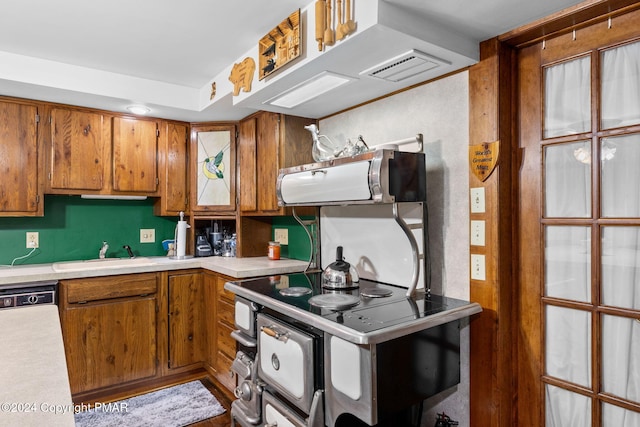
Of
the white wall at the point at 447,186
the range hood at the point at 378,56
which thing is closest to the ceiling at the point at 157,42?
the range hood at the point at 378,56

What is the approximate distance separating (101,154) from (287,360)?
228cm

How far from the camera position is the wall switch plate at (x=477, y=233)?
1726mm

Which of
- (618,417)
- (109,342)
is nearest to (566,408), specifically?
(618,417)

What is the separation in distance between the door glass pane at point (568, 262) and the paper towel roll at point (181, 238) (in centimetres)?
268

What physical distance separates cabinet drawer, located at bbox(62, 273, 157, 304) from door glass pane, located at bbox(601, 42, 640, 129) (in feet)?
9.46

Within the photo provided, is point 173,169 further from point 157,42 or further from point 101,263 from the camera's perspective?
point 157,42

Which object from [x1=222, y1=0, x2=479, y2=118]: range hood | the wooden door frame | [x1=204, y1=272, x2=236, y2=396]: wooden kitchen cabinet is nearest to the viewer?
[x1=222, y1=0, x2=479, y2=118]: range hood

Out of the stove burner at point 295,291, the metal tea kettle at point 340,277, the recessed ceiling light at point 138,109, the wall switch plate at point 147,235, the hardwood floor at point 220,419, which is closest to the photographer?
the stove burner at point 295,291

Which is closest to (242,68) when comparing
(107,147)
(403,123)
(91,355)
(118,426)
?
(403,123)

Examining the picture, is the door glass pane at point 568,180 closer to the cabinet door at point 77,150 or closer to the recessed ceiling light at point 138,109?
the recessed ceiling light at point 138,109

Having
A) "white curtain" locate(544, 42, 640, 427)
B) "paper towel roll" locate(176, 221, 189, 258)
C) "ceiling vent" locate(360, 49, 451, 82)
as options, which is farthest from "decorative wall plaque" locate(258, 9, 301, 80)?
"paper towel roll" locate(176, 221, 189, 258)

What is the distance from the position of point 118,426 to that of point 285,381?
1.37 metres

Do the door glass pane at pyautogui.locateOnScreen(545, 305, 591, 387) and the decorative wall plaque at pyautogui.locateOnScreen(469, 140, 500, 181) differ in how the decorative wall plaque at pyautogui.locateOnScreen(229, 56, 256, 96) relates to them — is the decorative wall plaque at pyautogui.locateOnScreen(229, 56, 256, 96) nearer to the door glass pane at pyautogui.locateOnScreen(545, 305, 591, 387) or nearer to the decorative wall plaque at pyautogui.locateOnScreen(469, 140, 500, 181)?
the decorative wall plaque at pyautogui.locateOnScreen(469, 140, 500, 181)

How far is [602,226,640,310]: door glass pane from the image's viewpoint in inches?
54.3
